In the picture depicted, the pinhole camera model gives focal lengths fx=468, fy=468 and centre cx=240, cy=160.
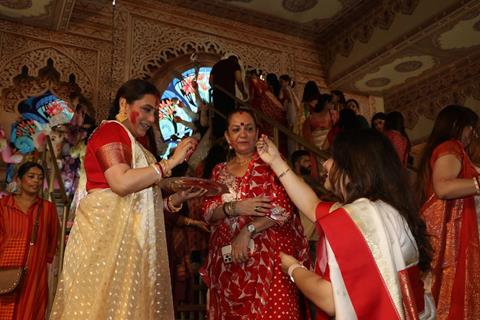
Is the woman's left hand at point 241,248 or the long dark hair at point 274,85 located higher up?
the long dark hair at point 274,85

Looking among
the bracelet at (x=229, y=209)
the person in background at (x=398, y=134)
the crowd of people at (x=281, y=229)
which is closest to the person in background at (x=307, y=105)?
the person in background at (x=398, y=134)

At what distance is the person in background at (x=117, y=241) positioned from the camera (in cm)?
170

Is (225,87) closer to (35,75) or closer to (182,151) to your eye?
(35,75)

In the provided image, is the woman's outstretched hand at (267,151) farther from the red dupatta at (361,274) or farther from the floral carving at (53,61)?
the floral carving at (53,61)

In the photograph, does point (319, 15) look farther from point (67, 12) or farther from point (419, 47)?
point (67, 12)

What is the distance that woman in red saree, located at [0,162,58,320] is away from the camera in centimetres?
347

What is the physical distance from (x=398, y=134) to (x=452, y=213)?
2.31 metres

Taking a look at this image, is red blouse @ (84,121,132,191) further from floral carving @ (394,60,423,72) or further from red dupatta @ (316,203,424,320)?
floral carving @ (394,60,423,72)

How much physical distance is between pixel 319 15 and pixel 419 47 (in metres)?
1.65

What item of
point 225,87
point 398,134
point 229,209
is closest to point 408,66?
point 398,134

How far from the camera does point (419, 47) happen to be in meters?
6.46

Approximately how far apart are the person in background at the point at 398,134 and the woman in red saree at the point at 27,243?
3.12 meters

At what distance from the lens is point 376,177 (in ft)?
4.60

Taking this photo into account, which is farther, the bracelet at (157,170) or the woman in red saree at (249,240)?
the woman in red saree at (249,240)
